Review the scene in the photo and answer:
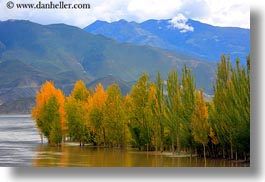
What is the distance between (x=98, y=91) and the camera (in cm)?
2164

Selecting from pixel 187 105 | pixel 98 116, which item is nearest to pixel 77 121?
pixel 98 116

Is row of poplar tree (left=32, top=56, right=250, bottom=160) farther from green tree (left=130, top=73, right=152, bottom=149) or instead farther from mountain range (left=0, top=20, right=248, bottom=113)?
mountain range (left=0, top=20, right=248, bottom=113)

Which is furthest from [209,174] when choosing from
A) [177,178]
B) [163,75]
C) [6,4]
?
[163,75]

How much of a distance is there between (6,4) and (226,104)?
5.53 m

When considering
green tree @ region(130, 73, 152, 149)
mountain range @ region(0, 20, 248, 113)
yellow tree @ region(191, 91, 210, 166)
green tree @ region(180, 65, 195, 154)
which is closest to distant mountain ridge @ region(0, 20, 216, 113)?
mountain range @ region(0, 20, 248, 113)

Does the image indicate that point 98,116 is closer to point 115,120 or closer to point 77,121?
point 77,121

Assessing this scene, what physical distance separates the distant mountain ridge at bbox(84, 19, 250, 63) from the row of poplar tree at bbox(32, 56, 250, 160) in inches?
18.9

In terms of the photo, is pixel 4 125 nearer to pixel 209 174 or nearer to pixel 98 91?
pixel 98 91

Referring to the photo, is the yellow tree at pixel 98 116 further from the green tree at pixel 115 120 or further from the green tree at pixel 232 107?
the green tree at pixel 232 107

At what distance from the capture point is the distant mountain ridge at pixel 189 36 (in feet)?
35.8

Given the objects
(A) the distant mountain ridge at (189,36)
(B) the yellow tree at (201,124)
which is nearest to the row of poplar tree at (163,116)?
(B) the yellow tree at (201,124)

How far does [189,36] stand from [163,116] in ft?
12.5

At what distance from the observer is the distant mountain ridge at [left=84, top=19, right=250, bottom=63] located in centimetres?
1090

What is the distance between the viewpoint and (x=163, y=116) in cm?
1573
